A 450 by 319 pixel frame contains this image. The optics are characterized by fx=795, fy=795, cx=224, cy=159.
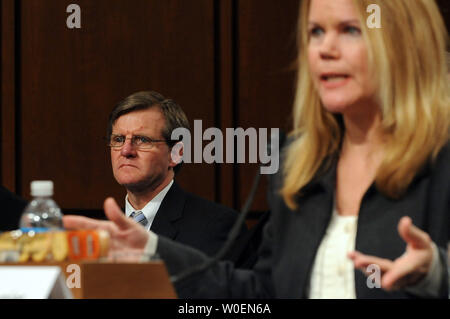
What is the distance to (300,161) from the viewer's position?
57.9 inches

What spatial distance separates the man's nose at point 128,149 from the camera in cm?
290

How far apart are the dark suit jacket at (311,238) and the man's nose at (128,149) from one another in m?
1.45

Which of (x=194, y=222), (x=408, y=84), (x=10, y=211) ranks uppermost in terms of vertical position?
(x=408, y=84)

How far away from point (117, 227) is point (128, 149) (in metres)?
1.61

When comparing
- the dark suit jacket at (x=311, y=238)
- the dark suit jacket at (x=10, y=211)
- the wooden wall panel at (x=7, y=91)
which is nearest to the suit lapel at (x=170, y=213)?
the dark suit jacket at (x=10, y=211)

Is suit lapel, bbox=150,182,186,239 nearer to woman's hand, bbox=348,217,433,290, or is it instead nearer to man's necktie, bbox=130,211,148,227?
man's necktie, bbox=130,211,148,227

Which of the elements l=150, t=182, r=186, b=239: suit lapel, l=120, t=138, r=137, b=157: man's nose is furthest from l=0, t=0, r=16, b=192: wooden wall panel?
l=150, t=182, r=186, b=239: suit lapel

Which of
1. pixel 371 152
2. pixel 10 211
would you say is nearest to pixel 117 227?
pixel 371 152

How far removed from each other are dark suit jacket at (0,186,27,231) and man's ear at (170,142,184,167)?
0.83 meters

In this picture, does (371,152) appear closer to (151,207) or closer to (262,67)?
(151,207)

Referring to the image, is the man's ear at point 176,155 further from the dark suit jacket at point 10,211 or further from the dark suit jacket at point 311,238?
the dark suit jacket at point 311,238

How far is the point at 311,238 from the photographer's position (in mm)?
1378

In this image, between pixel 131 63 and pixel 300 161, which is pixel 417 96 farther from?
pixel 131 63
